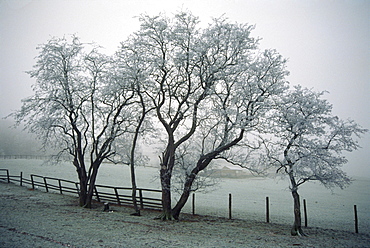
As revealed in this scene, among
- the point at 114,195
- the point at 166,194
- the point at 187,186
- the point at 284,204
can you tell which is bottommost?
the point at 284,204

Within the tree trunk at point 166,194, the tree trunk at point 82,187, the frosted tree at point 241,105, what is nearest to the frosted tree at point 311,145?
the frosted tree at point 241,105

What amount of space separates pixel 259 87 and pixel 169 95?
4414mm

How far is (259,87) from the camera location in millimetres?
11023

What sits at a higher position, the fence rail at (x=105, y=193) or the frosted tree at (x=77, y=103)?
the frosted tree at (x=77, y=103)

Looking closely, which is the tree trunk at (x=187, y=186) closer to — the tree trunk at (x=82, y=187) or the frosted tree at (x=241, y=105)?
the frosted tree at (x=241, y=105)

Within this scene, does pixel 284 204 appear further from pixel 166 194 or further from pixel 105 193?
pixel 105 193

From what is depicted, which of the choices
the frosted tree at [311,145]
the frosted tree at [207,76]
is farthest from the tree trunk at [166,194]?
the frosted tree at [311,145]

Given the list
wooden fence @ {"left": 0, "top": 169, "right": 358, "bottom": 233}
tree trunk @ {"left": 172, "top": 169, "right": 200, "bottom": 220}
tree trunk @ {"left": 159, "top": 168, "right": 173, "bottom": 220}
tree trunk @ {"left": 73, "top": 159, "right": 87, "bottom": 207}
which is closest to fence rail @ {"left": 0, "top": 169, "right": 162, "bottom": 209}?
wooden fence @ {"left": 0, "top": 169, "right": 358, "bottom": 233}

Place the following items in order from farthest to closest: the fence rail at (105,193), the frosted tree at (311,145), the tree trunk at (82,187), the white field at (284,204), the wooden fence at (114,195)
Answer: the tree trunk at (82,187), the white field at (284,204), the fence rail at (105,193), the wooden fence at (114,195), the frosted tree at (311,145)

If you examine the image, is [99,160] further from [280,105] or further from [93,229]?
[280,105]

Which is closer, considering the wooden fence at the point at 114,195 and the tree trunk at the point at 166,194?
the tree trunk at the point at 166,194

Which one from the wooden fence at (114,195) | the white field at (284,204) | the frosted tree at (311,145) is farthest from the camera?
the white field at (284,204)

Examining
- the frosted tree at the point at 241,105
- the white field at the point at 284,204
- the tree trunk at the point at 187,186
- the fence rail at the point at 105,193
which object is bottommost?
the white field at the point at 284,204

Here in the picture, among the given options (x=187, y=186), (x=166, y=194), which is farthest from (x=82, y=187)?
(x=187, y=186)
